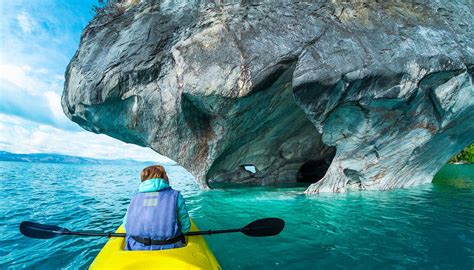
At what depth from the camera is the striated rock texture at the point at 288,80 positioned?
10977 millimetres

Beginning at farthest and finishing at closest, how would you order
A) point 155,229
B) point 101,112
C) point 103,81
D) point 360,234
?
1. point 101,112
2. point 103,81
3. point 360,234
4. point 155,229

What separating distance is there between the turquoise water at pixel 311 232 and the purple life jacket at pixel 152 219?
1600 millimetres

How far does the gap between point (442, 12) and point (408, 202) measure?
27.2 feet

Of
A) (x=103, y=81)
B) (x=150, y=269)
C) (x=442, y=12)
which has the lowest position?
(x=150, y=269)

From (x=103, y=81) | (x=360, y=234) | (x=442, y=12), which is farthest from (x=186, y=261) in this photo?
(x=442, y=12)

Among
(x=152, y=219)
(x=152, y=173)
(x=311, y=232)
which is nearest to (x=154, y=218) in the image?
(x=152, y=219)

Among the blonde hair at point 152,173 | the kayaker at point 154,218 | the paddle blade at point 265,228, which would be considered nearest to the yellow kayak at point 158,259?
the kayaker at point 154,218

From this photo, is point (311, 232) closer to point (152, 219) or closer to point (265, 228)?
point (265, 228)

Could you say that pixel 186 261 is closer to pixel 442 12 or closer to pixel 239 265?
pixel 239 265

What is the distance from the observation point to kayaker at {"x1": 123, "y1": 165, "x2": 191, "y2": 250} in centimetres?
418

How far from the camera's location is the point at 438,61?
35.7ft

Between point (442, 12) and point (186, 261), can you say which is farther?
point (442, 12)

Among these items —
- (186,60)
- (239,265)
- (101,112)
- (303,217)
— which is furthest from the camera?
(101,112)

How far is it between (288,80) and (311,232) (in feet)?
21.6
